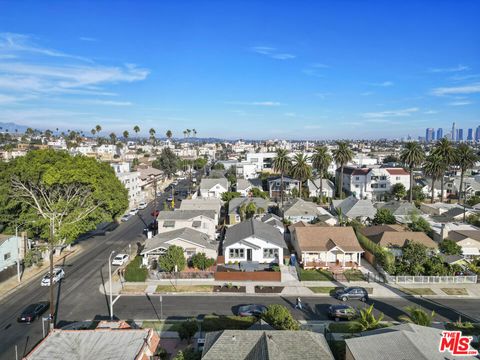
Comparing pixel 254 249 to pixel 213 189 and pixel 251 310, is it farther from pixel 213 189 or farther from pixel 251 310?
pixel 213 189

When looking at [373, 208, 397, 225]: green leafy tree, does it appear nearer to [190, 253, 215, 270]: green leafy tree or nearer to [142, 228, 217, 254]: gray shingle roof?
[142, 228, 217, 254]: gray shingle roof

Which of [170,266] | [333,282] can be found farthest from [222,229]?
[333,282]

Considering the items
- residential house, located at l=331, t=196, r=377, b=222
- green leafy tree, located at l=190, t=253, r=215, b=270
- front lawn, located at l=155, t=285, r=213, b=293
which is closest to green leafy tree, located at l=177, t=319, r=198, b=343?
front lawn, located at l=155, t=285, r=213, b=293

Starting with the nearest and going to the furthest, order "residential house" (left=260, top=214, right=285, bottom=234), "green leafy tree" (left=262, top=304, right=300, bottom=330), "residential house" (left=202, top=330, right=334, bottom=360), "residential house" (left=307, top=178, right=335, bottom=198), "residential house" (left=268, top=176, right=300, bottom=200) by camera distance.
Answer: "residential house" (left=202, top=330, right=334, bottom=360) → "green leafy tree" (left=262, top=304, right=300, bottom=330) → "residential house" (left=260, top=214, right=285, bottom=234) → "residential house" (left=307, top=178, right=335, bottom=198) → "residential house" (left=268, top=176, right=300, bottom=200)

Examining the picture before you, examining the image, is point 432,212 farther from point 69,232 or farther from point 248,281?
point 69,232

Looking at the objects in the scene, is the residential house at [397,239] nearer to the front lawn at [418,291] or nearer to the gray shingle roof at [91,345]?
the front lawn at [418,291]

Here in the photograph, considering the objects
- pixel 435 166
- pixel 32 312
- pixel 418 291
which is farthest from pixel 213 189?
pixel 32 312
